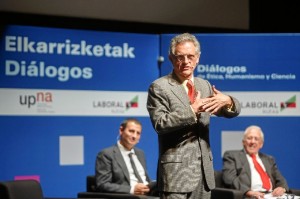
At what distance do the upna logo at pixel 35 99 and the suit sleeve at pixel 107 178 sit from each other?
106cm

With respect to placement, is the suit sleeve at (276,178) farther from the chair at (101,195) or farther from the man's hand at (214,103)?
the man's hand at (214,103)

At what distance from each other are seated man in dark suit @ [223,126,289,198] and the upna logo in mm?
1860

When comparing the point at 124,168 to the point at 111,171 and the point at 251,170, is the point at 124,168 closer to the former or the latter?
the point at 111,171

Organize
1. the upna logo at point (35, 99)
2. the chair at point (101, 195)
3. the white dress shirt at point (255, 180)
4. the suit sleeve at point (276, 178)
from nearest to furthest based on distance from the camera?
1. the chair at point (101, 195)
2. the white dress shirt at point (255, 180)
3. the suit sleeve at point (276, 178)
4. the upna logo at point (35, 99)

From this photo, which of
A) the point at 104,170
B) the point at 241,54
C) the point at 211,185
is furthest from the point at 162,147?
the point at 241,54

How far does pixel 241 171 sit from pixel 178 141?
3.13 meters

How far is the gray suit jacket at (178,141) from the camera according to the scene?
2.32m

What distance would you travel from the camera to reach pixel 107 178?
497 centimetres

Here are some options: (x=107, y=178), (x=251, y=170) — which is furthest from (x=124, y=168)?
(x=251, y=170)

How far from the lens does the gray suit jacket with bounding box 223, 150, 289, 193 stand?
5.24 meters

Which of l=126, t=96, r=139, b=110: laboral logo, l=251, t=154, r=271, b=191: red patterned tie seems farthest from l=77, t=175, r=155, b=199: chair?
l=251, t=154, r=271, b=191: red patterned tie

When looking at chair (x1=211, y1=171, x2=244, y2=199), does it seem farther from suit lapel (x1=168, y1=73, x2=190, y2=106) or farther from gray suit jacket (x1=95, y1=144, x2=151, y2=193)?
suit lapel (x1=168, y1=73, x2=190, y2=106)

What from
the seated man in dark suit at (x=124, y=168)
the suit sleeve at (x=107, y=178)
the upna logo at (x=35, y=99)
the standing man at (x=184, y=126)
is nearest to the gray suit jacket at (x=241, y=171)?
the seated man in dark suit at (x=124, y=168)

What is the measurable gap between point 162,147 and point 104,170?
2.68 metres
